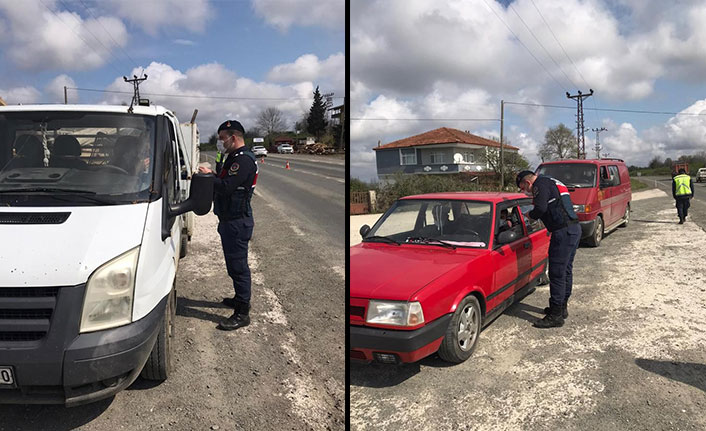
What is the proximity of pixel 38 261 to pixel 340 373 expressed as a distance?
6.61 feet

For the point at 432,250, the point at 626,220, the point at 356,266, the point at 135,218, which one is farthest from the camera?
the point at 626,220

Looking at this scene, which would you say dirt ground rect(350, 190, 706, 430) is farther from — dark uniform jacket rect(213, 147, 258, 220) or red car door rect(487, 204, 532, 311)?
dark uniform jacket rect(213, 147, 258, 220)

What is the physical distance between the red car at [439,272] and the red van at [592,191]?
4.19 metres

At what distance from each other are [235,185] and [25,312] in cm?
195

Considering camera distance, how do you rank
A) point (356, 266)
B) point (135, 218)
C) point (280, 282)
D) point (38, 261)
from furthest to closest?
point (280, 282) → point (356, 266) → point (135, 218) → point (38, 261)

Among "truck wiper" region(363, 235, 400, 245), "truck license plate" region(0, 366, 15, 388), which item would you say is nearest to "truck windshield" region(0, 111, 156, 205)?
"truck license plate" region(0, 366, 15, 388)

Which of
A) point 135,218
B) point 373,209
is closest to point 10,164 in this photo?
point 135,218

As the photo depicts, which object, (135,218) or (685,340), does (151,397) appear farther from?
(685,340)

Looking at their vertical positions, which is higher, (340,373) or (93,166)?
(93,166)

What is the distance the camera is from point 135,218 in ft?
10.1

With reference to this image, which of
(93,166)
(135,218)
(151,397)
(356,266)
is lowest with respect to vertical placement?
(151,397)

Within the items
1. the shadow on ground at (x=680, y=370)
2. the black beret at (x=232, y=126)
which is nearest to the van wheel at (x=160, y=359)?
the black beret at (x=232, y=126)

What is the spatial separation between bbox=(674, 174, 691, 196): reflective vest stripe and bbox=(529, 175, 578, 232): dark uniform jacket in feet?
32.7

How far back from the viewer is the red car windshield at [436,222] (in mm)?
4336
